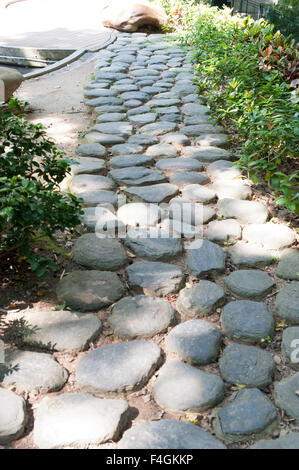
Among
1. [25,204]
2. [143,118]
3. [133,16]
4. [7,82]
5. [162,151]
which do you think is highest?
[133,16]

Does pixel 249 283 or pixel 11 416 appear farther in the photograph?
pixel 249 283

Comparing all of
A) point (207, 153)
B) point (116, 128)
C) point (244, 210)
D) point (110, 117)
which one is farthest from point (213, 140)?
point (244, 210)

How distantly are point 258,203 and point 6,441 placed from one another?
2.17 meters

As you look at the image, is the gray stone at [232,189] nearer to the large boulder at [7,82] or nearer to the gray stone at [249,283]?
the gray stone at [249,283]

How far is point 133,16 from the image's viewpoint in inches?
383

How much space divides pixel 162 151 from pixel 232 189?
826mm

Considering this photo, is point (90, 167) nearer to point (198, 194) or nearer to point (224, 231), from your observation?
point (198, 194)

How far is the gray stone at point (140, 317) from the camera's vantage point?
6.73ft

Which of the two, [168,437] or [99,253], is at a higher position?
[99,253]

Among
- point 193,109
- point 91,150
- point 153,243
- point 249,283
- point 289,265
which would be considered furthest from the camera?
point 193,109

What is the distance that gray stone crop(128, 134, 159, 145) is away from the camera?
13.1 feet

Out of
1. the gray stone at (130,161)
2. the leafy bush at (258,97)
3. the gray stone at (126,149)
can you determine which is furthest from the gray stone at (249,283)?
the gray stone at (126,149)

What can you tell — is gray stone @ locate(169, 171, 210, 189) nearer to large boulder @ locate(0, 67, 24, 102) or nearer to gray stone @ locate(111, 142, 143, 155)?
gray stone @ locate(111, 142, 143, 155)

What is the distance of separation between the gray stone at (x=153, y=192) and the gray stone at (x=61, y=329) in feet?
3.94
